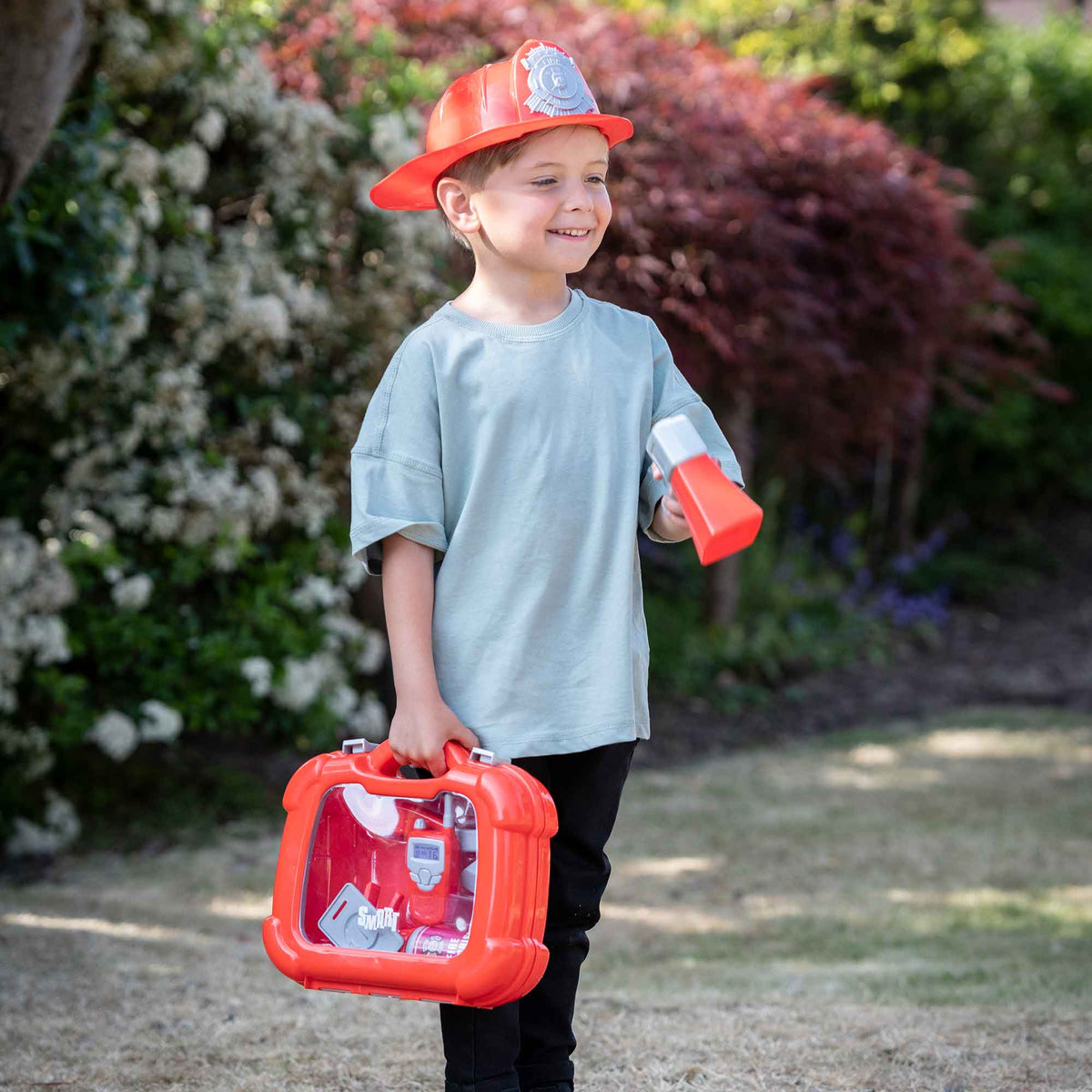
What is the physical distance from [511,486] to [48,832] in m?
2.97

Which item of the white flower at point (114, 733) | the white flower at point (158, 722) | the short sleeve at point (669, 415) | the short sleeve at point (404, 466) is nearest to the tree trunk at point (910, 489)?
the white flower at point (158, 722)

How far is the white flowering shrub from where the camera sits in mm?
3697

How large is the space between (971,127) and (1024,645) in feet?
11.4

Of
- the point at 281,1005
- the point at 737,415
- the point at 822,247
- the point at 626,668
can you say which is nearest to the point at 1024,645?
the point at 737,415

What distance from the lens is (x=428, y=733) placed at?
173cm

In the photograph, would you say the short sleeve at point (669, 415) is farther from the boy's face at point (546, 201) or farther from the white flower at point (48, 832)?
the white flower at point (48, 832)

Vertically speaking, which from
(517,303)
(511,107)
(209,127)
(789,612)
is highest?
(209,127)

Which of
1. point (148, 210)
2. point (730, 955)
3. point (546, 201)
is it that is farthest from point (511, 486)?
point (148, 210)

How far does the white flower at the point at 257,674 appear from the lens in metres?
4.05

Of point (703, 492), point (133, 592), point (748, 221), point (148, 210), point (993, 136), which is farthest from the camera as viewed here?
point (993, 136)

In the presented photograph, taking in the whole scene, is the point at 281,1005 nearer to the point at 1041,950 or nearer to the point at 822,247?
the point at 1041,950

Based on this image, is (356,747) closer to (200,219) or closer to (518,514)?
(518,514)

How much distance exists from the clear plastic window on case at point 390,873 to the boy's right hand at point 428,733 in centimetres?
6

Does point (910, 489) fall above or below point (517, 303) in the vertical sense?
below
